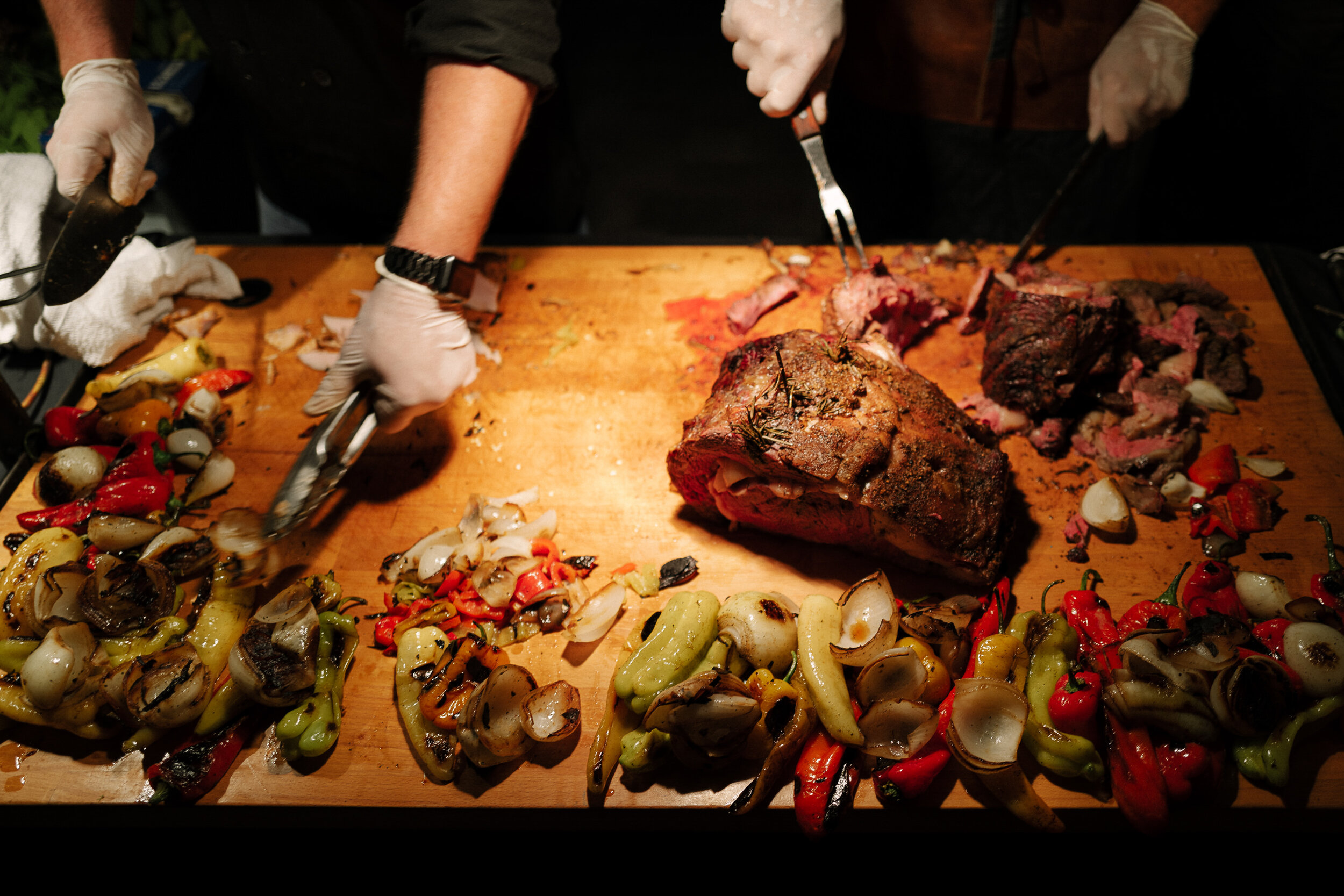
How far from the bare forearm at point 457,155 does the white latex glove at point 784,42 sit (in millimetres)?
904

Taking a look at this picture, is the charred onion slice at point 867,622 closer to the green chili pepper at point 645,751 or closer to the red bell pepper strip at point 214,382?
the green chili pepper at point 645,751

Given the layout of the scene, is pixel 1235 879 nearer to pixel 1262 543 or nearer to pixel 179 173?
pixel 1262 543

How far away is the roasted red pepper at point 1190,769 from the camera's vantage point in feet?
6.42

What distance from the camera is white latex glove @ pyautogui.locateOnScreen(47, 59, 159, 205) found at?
2.62m

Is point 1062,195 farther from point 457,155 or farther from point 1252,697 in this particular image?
point 457,155

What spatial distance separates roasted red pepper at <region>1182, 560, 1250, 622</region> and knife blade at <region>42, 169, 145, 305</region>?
3.93 m

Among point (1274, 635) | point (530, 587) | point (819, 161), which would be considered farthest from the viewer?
point (819, 161)

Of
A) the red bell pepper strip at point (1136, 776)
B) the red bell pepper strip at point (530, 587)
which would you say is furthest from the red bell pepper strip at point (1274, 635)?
the red bell pepper strip at point (530, 587)

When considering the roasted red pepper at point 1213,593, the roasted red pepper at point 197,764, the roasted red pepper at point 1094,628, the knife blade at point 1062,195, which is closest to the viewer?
the roasted red pepper at point 197,764

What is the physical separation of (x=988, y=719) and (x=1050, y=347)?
141cm

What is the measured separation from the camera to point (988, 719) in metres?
1.99

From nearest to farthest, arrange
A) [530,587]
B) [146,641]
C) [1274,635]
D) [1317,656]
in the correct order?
1. [1317,656]
2. [1274,635]
3. [146,641]
4. [530,587]

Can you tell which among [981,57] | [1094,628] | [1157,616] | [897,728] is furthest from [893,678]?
[981,57]

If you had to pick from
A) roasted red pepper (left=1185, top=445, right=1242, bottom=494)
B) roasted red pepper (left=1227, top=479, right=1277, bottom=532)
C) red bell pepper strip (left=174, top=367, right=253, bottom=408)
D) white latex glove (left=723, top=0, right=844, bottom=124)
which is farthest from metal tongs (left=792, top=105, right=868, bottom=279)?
red bell pepper strip (left=174, top=367, right=253, bottom=408)
